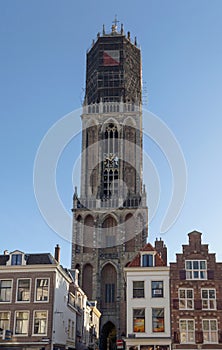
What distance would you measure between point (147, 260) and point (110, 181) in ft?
134

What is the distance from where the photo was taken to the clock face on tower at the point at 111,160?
8331cm

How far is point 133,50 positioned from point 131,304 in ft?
212

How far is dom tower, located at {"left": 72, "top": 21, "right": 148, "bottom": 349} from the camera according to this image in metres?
73.7

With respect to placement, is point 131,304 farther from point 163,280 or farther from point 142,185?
point 142,185

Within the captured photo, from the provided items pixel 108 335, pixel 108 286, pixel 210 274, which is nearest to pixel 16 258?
pixel 210 274

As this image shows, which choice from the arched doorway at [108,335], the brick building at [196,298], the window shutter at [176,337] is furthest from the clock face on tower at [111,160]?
the window shutter at [176,337]

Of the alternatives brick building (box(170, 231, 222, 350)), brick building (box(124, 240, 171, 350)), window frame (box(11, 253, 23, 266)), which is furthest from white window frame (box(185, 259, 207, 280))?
window frame (box(11, 253, 23, 266))

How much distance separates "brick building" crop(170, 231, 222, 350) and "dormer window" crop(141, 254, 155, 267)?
1899 millimetres

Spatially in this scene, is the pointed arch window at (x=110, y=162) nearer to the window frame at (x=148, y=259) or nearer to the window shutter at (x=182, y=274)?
the window frame at (x=148, y=259)

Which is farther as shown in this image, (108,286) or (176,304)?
(108,286)

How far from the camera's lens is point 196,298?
40031mm

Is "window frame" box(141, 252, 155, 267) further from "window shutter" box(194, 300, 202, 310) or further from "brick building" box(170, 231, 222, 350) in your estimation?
"window shutter" box(194, 300, 202, 310)

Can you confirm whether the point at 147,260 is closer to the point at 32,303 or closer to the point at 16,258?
the point at 32,303

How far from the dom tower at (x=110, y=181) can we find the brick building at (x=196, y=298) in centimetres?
2980
